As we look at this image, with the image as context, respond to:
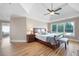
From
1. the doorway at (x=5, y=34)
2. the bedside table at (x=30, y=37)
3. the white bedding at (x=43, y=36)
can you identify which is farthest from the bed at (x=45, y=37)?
the doorway at (x=5, y=34)

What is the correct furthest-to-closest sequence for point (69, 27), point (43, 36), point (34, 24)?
point (43, 36) < point (34, 24) < point (69, 27)

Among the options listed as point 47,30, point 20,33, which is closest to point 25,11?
point 20,33

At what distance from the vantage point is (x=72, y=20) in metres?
2.03

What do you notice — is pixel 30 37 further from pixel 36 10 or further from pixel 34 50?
pixel 36 10

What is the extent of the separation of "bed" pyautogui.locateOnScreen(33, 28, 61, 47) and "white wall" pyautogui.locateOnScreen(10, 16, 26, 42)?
0.31 meters

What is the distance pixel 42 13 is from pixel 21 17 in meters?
0.54

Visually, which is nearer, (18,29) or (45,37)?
(18,29)

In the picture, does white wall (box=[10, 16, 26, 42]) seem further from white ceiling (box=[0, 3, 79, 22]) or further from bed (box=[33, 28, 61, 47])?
bed (box=[33, 28, 61, 47])

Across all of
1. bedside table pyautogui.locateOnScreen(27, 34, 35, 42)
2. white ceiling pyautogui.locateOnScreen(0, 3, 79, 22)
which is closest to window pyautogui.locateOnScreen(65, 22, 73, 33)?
white ceiling pyautogui.locateOnScreen(0, 3, 79, 22)

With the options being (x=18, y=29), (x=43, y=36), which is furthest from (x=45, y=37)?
(x=18, y=29)

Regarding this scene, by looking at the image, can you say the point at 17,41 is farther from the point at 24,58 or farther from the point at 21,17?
the point at 21,17

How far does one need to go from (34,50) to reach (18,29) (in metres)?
0.68

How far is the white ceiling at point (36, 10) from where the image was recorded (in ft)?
6.59

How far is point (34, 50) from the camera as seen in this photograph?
215 centimetres
